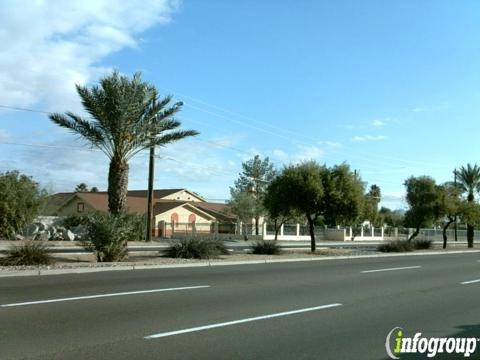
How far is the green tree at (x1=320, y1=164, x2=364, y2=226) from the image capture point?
30078 millimetres

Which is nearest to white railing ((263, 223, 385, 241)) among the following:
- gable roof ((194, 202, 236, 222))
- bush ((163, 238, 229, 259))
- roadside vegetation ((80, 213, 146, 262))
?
gable roof ((194, 202, 236, 222))

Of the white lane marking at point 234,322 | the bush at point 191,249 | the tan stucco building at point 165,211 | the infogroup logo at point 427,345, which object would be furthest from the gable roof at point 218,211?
the infogroup logo at point 427,345

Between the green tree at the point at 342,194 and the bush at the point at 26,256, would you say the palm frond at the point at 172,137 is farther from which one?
the green tree at the point at 342,194

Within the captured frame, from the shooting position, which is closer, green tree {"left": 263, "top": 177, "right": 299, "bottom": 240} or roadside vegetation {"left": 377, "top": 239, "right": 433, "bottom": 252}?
green tree {"left": 263, "top": 177, "right": 299, "bottom": 240}

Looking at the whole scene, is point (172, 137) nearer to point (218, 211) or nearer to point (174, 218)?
point (174, 218)

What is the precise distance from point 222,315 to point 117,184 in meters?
12.8

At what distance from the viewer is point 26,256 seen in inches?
712

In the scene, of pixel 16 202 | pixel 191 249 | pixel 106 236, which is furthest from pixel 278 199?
pixel 16 202

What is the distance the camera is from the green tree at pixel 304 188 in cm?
2969

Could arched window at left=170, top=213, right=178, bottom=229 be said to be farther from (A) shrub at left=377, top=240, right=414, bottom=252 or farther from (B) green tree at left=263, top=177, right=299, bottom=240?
(B) green tree at left=263, top=177, right=299, bottom=240

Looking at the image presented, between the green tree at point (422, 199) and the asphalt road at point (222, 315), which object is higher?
the green tree at point (422, 199)

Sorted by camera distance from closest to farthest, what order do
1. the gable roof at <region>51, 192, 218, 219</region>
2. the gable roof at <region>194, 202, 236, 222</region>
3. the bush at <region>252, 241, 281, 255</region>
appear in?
1. the bush at <region>252, 241, 281, 255</region>
2. the gable roof at <region>51, 192, 218, 219</region>
3. the gable roof at <region>194, 202, 236, 222</region>

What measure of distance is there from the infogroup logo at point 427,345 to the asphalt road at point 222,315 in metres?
0.15

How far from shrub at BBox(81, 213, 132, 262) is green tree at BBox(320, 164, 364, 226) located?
43.0ft
